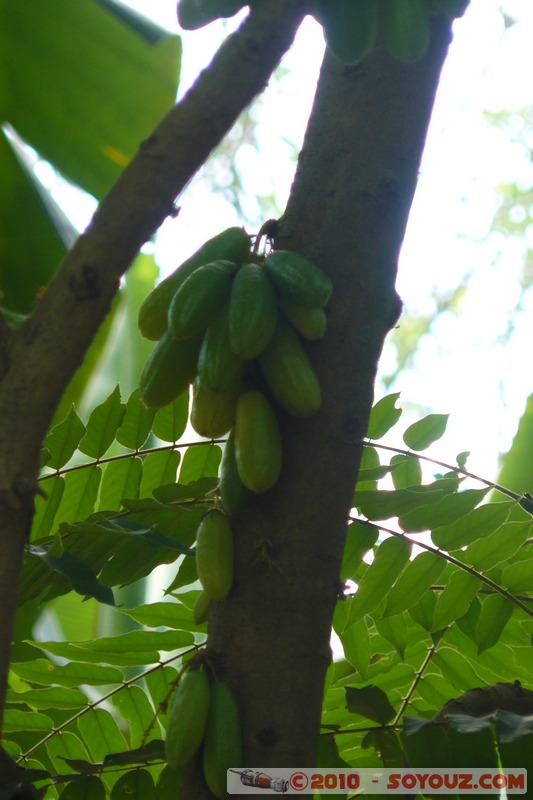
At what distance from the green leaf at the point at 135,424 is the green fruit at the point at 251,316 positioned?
397 millimetres

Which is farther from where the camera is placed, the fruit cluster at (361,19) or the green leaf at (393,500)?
the green leaf at (393,500)

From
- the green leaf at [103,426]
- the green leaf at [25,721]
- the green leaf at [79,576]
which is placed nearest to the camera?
the green leaf at [79,576]

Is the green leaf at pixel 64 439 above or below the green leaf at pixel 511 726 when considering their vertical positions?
above

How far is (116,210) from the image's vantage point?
22.6 inches

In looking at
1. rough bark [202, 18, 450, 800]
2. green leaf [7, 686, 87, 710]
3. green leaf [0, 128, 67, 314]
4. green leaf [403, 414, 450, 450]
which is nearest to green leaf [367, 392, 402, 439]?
green leaf [403, 414, 450, 450]

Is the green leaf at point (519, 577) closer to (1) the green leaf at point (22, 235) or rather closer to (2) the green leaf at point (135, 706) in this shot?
(2) the green leaf at point (135, 706)

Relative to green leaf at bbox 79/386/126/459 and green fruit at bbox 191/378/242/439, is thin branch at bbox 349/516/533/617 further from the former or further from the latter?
green leaf at bbox 79/386/126/459

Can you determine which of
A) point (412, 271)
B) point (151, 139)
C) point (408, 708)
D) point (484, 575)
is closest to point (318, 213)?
point (151, 139)

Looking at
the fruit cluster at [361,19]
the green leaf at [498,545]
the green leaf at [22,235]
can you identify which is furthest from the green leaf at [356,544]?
the green leaf at [22,235]

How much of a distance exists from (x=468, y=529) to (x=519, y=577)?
82 mm

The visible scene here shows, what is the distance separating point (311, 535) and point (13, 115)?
5.71 feet

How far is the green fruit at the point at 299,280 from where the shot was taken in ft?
2.54

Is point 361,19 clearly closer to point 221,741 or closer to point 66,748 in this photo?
point 221,741

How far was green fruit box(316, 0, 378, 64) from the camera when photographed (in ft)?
2.49
